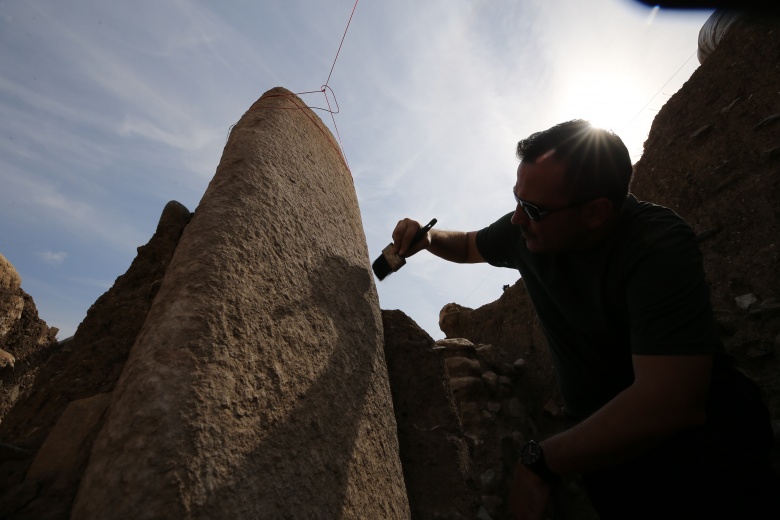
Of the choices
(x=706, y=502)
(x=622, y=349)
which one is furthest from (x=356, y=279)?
(x=706, y=502)

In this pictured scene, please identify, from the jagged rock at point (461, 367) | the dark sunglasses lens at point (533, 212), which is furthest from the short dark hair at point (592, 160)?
the jagged rock at point (461, 367)

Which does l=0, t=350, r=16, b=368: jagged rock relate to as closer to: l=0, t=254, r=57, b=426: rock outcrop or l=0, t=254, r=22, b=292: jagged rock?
l=0, t=254, r=57, b=426: rock outcrop

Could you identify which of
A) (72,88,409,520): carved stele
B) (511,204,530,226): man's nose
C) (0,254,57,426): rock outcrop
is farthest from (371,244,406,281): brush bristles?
(0,254,57,426): rock outcrop

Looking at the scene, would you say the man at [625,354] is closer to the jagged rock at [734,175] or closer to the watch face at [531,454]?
the watch face at [531,454]

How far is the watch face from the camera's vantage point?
1.22 metres

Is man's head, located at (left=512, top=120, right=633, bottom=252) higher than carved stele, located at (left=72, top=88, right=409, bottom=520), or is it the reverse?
man's head, located at (left=512, top=120, right=633, bottom=252)

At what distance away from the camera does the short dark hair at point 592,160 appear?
1425mm

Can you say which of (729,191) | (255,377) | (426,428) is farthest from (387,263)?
(729,191)

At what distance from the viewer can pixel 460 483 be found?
140 centimetres

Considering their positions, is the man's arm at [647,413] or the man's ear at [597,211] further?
the man's ear at [597,211]

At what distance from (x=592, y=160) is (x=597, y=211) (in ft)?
0.56

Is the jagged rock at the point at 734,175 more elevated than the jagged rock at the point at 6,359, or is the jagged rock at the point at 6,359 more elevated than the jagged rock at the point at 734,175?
the jagged rock at the point at 734,175

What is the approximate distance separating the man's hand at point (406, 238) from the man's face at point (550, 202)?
1.54 feet

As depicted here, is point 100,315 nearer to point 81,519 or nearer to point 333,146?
point 81,519
